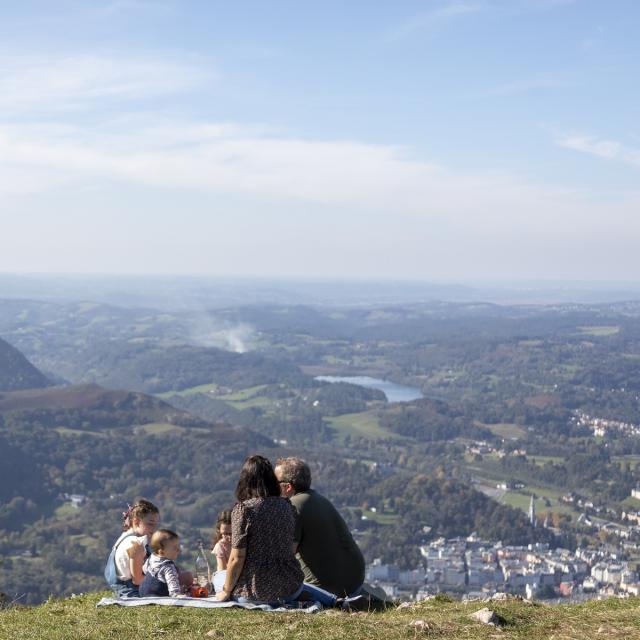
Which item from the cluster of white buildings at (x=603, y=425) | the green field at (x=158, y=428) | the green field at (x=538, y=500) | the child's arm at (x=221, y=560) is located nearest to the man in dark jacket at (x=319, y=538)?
the child's arm at (x=221, y=560)

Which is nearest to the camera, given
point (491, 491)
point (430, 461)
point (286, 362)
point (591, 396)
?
point (491, 491)

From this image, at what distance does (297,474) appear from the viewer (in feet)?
34.3

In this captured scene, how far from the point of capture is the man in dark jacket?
34.3 feet

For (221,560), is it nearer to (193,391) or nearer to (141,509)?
(141,509)

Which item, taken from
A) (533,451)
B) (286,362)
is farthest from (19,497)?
(286,362)

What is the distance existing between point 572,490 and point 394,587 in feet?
147

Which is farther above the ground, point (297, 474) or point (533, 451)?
point (297, 474)

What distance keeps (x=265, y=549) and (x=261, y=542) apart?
98 millimetres

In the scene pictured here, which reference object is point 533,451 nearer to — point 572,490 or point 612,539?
point 572,490

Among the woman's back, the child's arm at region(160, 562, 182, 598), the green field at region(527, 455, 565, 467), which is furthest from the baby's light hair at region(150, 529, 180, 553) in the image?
the green field at region(527, 455, 565, 467)

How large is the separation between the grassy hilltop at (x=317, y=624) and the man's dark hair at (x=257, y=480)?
1.25 meters

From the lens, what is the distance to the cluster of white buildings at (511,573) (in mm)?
51844

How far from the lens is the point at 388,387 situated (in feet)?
566

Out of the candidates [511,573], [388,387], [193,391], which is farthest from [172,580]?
[388,387]
